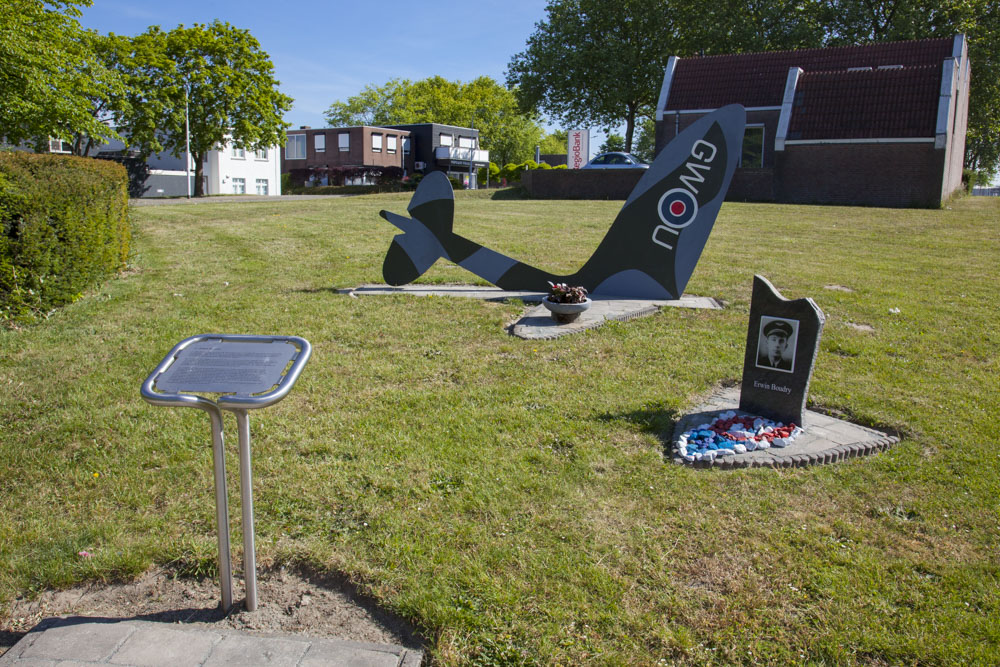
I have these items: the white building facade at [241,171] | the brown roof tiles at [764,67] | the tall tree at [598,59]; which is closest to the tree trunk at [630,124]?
the tall tree at [598,59]

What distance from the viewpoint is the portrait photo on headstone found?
472 centimetres

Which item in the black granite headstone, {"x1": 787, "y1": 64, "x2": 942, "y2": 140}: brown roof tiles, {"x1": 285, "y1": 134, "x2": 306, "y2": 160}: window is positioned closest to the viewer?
the black granite headstone

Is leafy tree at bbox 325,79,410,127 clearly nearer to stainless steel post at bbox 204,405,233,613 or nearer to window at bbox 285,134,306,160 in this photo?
window at bbox 285,134,306,160

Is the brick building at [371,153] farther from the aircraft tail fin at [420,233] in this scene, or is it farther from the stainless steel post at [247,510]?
the stainless steel post at [247,510]

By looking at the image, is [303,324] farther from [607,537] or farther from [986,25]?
[986,25]

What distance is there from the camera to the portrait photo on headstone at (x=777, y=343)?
15.5 feet

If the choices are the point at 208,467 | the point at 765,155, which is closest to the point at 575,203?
the point at 765,155

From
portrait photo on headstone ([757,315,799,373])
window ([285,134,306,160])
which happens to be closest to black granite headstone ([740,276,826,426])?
portrait photo on headstone ([757,315,799,373])

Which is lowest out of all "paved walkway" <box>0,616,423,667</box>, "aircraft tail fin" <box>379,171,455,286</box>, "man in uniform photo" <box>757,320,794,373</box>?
"paved walkway" <box>0,616,423,667</box>

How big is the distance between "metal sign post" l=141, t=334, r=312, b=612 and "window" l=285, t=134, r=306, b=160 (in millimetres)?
65329

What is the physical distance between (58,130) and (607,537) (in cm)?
1250

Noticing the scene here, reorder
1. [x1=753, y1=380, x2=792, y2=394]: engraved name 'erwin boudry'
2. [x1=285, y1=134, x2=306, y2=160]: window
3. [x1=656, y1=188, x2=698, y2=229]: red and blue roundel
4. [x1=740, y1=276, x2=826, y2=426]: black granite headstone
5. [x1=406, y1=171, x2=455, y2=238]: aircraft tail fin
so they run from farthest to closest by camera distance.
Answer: [x1=285, y1=134, x2=306, y2=160]: window < [x1=406, y1=171, x2=455, y2=238]: aircraft tail fin < [x1=656, y1=188, x2=698, y2=229]: red and blue roundel < [x1=753, y1=380, x2=792, y2=394]: engraved name 'erwin boudry' < [x1=740, y1=276, x2=826, y2=426]: black granite headstone

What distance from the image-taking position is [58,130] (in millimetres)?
12047

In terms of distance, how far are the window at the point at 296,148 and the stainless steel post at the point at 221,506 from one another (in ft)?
215
